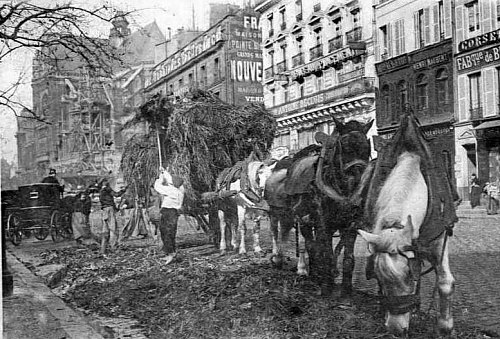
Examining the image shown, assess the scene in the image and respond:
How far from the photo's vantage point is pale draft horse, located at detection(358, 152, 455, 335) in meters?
2.56

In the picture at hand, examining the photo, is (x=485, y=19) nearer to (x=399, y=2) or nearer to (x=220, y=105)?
(x=399, y=2)

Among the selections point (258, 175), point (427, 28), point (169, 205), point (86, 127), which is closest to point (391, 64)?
point (427, 28)

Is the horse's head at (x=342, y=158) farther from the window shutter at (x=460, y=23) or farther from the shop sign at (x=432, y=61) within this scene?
the window shutter at (x=460, y=23)

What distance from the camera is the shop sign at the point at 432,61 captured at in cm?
252

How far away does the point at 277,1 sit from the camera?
10.6ft

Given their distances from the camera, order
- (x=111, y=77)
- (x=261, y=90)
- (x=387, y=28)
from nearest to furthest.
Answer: (x=387, y=28) < (x=261, y=90) < (x=111, y=77)

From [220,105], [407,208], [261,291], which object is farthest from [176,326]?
[407,208]

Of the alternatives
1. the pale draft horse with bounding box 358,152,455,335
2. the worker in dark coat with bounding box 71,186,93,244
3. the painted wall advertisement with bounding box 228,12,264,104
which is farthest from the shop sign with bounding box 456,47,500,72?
the worker in dark coat with bounding box 71,186,93,244

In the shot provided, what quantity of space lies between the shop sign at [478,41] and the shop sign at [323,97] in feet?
1.49

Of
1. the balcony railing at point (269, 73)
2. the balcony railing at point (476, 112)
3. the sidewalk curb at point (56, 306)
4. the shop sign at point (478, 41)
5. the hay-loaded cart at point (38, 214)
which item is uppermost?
the balcony railing at point (269, 73)

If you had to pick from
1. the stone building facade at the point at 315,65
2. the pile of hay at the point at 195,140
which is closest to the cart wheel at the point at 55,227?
the pile of hay at the point at 195,140

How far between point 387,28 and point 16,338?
2843 mm

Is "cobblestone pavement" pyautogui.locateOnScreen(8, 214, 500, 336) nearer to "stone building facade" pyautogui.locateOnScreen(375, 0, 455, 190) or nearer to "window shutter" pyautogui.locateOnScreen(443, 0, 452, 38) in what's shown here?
"stone building facade" pyautogui.locateOnScreen(375, 0, 455, 190)

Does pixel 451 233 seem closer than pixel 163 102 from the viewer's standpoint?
Yes
